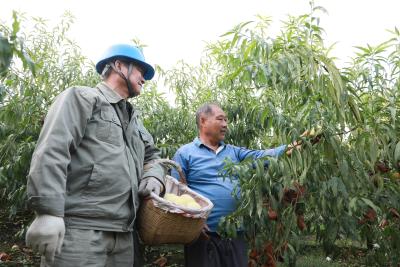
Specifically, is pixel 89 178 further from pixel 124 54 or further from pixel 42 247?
pixel 124 54

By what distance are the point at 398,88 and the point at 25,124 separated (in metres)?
2.82

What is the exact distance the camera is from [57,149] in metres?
1.57

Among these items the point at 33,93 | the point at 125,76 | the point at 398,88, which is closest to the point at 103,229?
the point at 125,76

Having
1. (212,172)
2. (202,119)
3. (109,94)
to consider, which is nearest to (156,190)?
(109,94)

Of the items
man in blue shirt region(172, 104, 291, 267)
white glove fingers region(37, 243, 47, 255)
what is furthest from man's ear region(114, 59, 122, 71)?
white glove fingers region(37, 243, 47, 255)

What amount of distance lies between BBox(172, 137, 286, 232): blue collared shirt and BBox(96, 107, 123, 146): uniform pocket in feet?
2.43

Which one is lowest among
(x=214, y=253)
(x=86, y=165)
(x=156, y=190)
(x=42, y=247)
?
(x=214, y=253)

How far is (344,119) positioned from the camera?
1.93 meters

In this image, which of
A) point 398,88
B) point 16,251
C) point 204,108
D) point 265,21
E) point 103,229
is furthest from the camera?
point 16,251

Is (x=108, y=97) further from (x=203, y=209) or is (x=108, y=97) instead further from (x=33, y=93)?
(x=33, y=93)

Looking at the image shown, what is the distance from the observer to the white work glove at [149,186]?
189cm

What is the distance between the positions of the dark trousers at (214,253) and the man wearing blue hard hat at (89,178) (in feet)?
2.13

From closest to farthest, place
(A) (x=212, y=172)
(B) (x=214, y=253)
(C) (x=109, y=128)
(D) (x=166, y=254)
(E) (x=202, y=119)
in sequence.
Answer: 1. (C) (x=109, y=128)
2. (B) (x=214, y=253)
3. (A) (x=212, y=172)
4. (E) (x=202, y=119)
5. (D) (x=166, y=254)

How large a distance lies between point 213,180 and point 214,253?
1.39 feet
